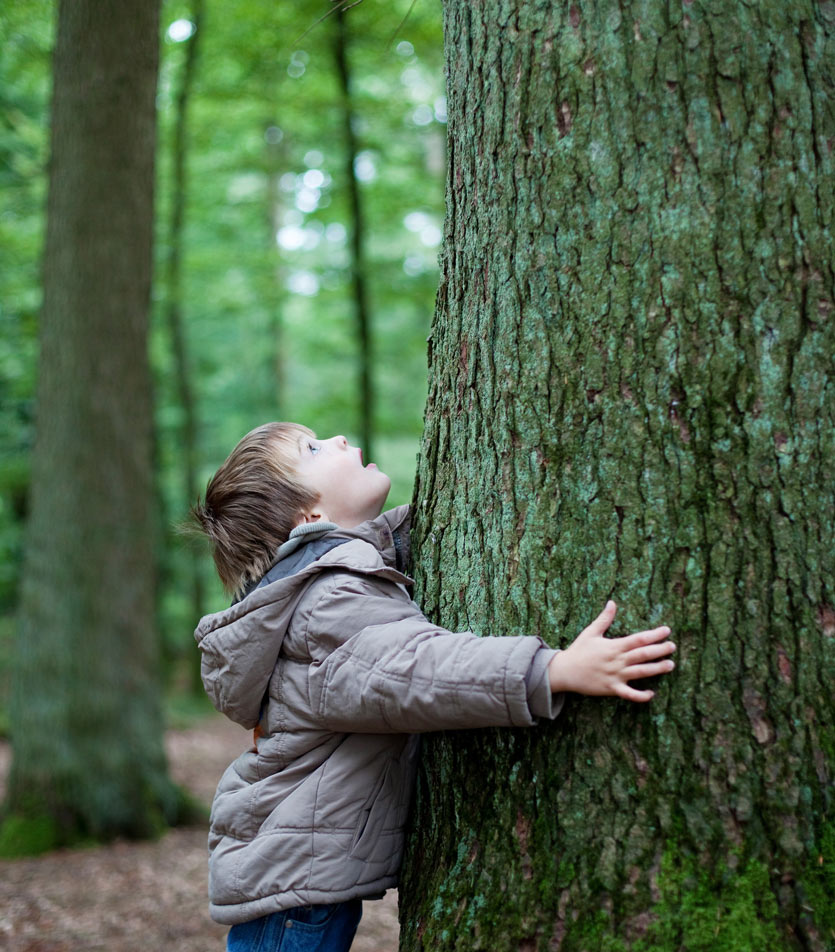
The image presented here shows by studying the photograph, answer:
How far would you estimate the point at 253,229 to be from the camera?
17234mm

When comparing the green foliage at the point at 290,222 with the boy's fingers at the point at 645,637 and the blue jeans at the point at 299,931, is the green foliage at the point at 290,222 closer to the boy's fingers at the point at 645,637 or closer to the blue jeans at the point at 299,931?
the blue jeans at the point at 299,931

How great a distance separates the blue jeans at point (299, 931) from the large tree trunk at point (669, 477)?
0.28 metres

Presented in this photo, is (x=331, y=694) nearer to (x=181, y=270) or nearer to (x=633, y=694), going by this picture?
(x=633, y=694)

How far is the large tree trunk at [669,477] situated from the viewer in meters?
1.96

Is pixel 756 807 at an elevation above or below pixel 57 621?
above

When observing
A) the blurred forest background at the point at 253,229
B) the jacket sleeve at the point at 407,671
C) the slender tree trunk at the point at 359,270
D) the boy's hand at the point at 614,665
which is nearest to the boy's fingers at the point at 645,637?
the boy's hand at the point at 614,665

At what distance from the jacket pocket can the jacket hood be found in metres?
0.39

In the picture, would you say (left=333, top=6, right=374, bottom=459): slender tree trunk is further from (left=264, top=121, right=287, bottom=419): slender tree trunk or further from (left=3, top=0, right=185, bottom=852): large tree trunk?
(left=3, top=0, right=185, bottom=852): large tree trunk

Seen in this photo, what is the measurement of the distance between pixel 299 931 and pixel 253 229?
16292 millimetres

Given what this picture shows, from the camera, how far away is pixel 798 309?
2.02 m

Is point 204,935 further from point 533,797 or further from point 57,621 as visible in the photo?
point 533,797

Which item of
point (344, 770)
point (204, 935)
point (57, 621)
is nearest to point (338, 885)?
point (344, 770)

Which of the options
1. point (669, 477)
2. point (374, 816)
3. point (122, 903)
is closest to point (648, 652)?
point (669, 477)

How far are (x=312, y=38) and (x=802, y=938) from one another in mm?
11581
